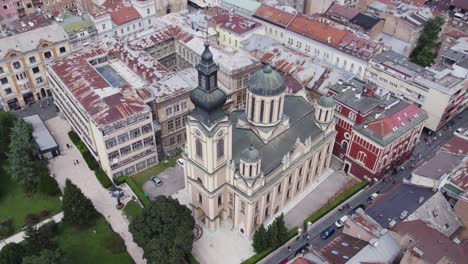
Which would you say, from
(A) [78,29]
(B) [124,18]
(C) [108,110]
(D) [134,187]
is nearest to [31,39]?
(A) [78,29]

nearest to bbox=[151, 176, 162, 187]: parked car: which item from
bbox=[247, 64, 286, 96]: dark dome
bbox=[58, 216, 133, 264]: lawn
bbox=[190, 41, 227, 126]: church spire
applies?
bbox=[58, 216, 133, 264]: lawn

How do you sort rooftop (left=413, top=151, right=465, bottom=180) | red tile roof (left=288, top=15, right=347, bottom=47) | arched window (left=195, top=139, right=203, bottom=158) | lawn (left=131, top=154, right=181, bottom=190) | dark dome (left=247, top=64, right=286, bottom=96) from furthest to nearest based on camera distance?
red tile roof (left=288, top=15, right=347, bottom=47) < lawn (left=131, top=154, right=181, bottom=190) < rooftop (left=413, top=151, right=465, bottom=180) < dark dome (left=247, top=64, right=286, bottom=96) < arched window (left=195, top=139, right=203, bottom=158)

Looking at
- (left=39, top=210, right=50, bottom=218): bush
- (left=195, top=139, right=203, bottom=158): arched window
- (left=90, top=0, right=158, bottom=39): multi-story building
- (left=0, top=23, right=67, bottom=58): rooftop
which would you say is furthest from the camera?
(left=90, top=0, right=158, bottom=39): multi-story building

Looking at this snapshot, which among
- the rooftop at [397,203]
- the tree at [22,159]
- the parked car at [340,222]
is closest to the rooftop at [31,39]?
the tree at [22,159]

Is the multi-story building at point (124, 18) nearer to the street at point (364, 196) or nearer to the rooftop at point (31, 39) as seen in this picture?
the rooftop at point (31, 39)

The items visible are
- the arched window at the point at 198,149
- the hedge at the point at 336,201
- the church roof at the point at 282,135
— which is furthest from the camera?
the hedge at the point at 336,201

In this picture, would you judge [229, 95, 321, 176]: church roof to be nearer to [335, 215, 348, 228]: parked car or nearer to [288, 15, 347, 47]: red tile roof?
[335, 215, 348, 228]: parked car
